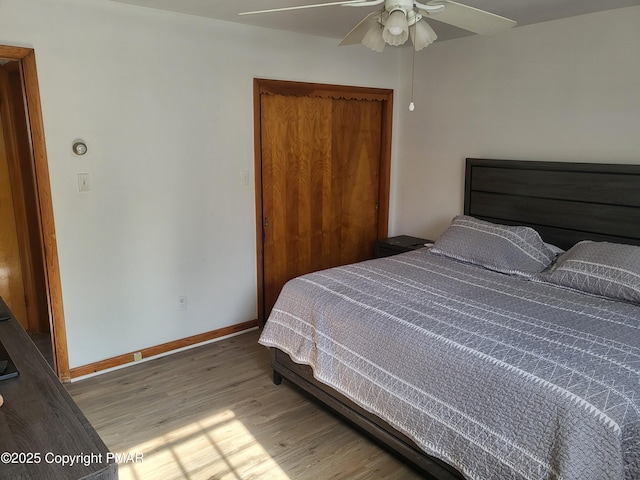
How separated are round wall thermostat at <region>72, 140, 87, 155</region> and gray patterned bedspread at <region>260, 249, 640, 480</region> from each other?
1.44 meters

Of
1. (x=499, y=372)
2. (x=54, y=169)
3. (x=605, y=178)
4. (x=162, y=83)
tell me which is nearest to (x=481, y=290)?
(x=499, y=372)

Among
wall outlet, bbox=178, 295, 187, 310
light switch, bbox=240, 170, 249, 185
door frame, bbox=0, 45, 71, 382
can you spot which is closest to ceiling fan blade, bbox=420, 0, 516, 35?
light switch, bbox=240, 170, 249, 185

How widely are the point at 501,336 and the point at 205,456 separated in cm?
150

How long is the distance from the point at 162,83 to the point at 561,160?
2.70 m

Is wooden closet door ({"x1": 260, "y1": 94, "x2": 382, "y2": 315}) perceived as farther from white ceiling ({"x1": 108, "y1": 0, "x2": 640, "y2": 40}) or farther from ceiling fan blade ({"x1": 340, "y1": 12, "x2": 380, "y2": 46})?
ceiling fan blade ({"x1": 340, "y1": 12, "x2": 380, "y2": 46})

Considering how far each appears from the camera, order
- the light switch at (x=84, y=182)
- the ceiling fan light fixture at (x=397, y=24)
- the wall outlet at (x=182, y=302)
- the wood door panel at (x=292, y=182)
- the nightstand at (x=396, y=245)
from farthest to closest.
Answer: the nightstand at (x=396, y=245), the wood door panel at (x=292, y=182), the wall outlet at (x=182, y=302), the light switch at (x=84, y=182), the ceiling fan light fixture at (x=397, y=24)

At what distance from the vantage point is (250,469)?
2.24m

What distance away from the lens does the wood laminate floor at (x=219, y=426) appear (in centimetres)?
225

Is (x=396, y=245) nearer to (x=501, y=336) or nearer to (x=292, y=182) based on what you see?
(x=292, y=182)

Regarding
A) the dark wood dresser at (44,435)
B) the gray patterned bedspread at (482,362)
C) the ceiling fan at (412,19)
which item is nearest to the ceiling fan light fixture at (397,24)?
the ceiling fan at (412,19)

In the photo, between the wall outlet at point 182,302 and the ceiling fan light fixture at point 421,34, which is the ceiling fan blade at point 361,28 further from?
the wall outlet at point 182,302

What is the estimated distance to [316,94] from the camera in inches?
149

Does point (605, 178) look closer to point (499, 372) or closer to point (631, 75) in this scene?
point (631, 75)

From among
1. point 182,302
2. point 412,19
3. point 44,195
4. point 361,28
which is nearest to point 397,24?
point 412,19
